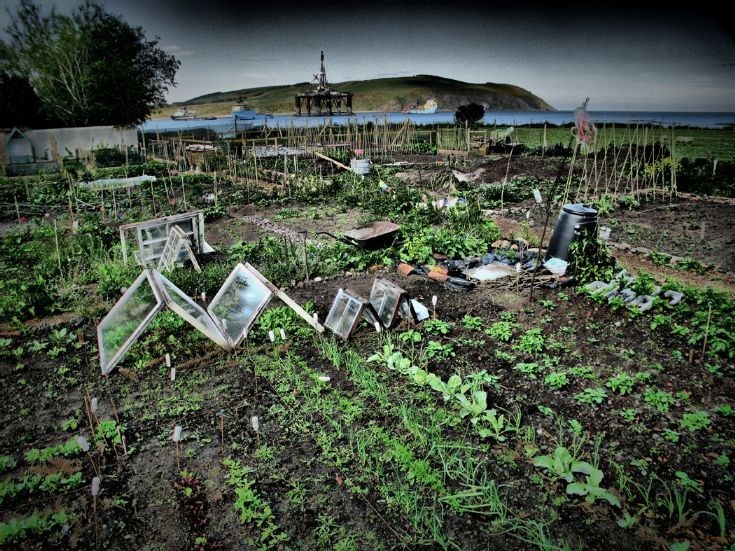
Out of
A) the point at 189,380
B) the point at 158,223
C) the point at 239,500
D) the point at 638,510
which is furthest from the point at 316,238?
the point at 638,510

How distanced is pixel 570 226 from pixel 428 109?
15712cm

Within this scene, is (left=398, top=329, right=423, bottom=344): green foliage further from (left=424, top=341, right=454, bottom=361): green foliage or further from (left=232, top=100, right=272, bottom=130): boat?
(left=232, top=100, right=272, bottom=130): boat

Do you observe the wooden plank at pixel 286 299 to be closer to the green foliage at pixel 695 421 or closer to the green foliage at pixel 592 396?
the green foliage at pixel 592 396

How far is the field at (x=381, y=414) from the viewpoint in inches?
108

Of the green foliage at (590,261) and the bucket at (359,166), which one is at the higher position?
the bucket at (359,166)

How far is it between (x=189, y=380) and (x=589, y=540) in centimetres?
369

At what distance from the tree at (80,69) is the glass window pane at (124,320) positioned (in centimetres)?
2786

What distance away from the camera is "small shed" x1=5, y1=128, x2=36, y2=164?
65.2 ft

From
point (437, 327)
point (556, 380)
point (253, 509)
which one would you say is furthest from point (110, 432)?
point (556, 380)

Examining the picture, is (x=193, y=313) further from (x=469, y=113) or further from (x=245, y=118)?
(x=469, y=113)

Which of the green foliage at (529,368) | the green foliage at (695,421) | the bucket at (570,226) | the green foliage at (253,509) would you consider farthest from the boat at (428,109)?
the green foliage at (253,509)

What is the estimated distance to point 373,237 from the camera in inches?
301

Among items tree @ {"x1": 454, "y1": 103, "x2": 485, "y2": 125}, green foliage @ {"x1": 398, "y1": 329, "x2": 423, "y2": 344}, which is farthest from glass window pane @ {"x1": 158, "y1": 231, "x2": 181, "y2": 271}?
tree @ {"x1": 454, "y1": 103, "x2": 485, "y2": 125}

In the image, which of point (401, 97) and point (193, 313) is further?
point (401, 97)
